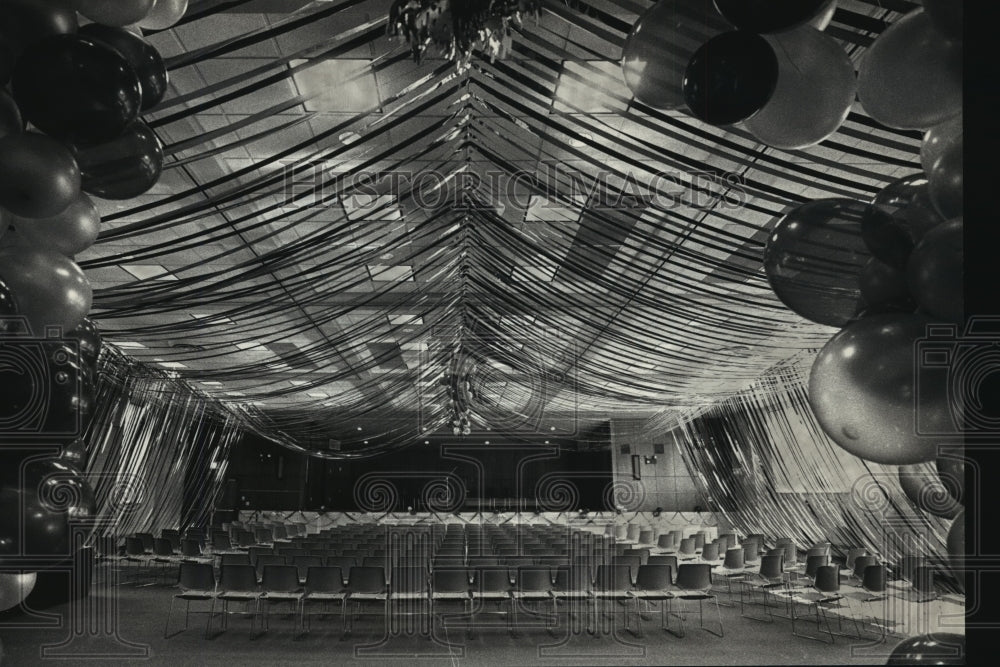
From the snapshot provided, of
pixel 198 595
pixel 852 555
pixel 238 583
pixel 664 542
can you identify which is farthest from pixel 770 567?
pixel 198 595

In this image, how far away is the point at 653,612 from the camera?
1054cm

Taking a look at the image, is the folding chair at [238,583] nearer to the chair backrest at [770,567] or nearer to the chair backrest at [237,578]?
the chair backrest at [237,578]

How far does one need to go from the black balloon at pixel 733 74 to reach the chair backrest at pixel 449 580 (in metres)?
6.99

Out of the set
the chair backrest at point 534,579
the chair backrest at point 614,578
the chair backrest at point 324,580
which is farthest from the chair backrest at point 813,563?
the chair backrest at point 324,580

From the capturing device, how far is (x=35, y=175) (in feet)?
10.4

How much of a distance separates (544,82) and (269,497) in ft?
85.3

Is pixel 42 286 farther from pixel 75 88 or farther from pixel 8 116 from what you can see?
pixel 75 88

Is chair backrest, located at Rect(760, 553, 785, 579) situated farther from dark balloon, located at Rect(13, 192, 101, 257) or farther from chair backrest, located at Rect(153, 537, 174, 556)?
chair backrest, located at Rect(153, 537, 174, 556)

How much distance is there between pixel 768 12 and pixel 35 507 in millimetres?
3398

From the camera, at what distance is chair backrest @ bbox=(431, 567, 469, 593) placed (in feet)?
28.9

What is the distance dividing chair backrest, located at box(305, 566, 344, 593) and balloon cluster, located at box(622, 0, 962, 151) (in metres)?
6.83

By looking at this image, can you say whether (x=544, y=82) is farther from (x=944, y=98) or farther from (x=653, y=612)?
(x=653, y=612)

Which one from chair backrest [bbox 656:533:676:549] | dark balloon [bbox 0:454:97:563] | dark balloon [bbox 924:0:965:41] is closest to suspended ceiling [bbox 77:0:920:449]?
dark balloon [bbox 924:0:965:41]

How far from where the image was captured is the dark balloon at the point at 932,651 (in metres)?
2.33
